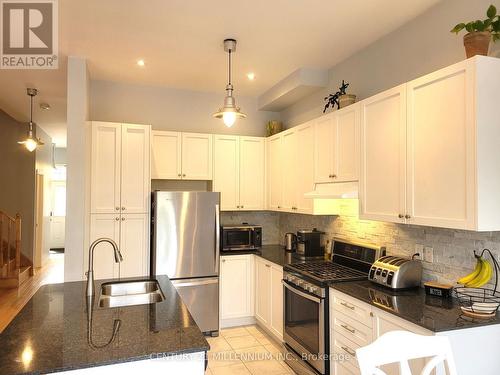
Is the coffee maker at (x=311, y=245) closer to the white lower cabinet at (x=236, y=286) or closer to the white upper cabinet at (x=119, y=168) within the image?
the white lower cabinet at (x=236, y=286)

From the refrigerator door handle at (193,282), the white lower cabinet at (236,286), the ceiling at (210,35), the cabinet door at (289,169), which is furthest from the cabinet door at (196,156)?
the refrigerator door handle at (193,282)

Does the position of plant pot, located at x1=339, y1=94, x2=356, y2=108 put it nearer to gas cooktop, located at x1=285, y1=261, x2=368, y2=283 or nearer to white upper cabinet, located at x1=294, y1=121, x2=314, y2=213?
white upper cabinet, located at x1=294, y1=121, x2=314, y2=213

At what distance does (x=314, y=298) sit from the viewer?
2.80 metres

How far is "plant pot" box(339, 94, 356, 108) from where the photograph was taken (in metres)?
3.11

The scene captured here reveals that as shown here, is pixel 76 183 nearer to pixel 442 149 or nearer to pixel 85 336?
pixel 85 336

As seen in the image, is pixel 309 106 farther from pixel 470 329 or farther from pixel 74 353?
pixel 74 353

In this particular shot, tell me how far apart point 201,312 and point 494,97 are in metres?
3.36

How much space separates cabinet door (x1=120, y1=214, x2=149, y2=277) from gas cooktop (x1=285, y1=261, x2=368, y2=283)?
157 cm

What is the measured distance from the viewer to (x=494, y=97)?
1.93 m

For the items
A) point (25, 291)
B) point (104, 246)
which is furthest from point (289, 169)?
point (25, 291)

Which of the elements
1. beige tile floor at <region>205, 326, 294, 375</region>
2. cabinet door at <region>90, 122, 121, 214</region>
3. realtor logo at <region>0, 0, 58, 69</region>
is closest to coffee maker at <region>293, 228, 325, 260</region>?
beige tile floor at <region>205, 326, 294, 375</region>

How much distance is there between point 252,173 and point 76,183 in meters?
2.08

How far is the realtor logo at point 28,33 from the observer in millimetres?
2600

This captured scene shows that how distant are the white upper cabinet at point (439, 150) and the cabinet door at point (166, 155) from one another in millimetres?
2322
